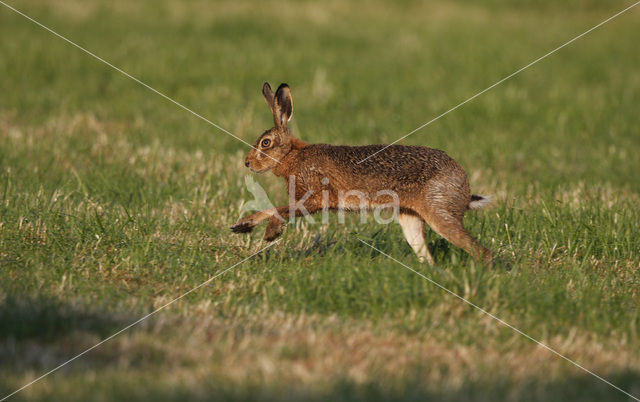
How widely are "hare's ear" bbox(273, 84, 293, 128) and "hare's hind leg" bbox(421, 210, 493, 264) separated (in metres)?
1.43

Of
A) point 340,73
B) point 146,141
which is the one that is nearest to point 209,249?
point 146,141

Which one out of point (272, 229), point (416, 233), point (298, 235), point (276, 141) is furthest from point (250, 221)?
point (416, 233)

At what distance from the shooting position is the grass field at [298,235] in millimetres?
4352

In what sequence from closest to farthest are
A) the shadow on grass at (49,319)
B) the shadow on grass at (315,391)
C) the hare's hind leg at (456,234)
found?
the shadow on grass at (315,391), the shadow on grass at (49,319), the hare's hind leg at (456,234)

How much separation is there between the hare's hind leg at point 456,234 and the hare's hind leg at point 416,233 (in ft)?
1.46

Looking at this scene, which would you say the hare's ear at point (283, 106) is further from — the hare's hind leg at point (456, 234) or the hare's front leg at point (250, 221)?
the hare's hind leg at point (456, 234)

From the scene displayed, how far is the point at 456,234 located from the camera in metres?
5.54

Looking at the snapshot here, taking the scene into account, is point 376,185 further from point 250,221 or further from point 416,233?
point 250,221

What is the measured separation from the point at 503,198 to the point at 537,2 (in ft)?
51.9

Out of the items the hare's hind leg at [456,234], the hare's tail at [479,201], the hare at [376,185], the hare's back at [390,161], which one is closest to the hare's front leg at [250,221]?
the hare at [376,185]

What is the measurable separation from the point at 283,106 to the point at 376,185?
3.29 ft
